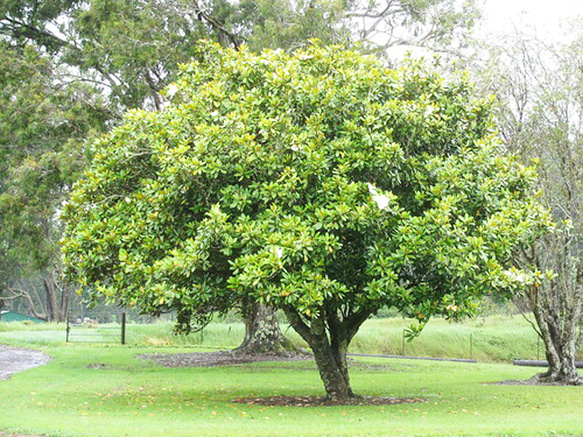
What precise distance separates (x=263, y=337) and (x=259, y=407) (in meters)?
14.1

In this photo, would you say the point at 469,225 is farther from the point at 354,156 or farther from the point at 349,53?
the point at 349,53

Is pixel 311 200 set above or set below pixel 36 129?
below

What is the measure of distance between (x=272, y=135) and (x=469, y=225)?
4.13 m

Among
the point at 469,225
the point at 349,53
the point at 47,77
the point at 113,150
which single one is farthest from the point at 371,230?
the point at 47,77

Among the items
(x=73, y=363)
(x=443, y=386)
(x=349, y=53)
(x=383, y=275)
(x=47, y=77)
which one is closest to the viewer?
(x=383, y=275)

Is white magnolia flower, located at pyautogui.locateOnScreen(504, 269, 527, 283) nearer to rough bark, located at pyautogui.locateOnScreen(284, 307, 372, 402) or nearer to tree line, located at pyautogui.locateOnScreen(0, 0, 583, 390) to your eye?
tree line, located at pyautogui.locateOnScreen(0, 0, 583, 390)

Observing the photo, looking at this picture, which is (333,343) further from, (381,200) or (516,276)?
(381,200)

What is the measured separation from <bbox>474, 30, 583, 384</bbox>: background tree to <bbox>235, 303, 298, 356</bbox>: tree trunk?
11.4m

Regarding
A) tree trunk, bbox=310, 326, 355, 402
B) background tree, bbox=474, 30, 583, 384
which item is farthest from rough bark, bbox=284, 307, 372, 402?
background tree, bbox=474, 30, 583, 384

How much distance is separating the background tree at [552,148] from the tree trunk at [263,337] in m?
11.4

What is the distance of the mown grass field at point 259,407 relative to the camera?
10812 millimetres

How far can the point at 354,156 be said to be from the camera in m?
12.6

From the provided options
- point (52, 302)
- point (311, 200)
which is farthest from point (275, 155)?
point (52, 302)

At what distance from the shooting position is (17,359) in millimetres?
25859
